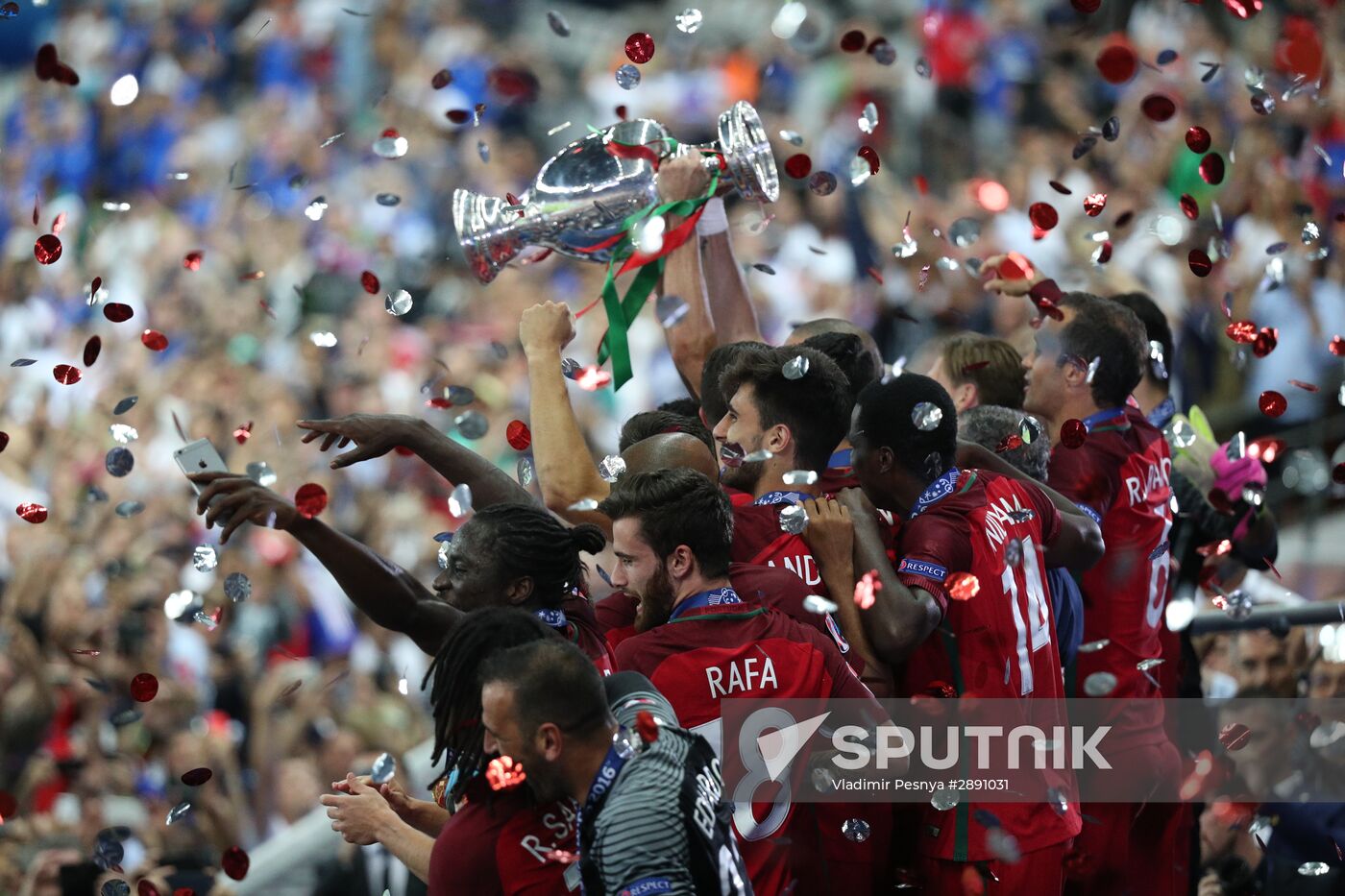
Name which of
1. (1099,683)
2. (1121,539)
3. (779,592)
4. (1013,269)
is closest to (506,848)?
(779,592)

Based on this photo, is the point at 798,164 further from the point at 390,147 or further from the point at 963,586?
the point at 963,586

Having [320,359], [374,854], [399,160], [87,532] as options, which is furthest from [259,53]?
[374,854]

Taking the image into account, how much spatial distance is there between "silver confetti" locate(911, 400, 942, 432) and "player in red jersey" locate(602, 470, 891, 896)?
1.79ft

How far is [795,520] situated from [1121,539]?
1201 mm

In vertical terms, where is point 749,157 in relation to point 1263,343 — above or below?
above

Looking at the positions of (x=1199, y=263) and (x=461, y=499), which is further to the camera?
(x=1199, y=263)

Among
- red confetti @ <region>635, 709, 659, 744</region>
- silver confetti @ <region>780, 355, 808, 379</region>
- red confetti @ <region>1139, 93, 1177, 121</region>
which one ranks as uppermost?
red confetti @ <region>1139, 93, 1177, 121</region>

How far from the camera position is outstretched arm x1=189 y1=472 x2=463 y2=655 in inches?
119

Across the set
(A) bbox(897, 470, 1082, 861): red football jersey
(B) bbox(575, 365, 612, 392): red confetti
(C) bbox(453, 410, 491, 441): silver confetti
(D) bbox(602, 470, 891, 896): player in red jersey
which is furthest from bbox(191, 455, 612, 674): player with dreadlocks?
(B) bbox(575, 365, 612, 392): red confetti

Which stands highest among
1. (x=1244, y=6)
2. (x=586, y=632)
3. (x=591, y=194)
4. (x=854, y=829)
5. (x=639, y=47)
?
(x=1244, y=6)

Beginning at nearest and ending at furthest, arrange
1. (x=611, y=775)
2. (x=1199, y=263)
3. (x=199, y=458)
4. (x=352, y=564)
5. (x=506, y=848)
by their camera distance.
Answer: (x=611, y=775)
(x=506, y=848)
(x=199, y=458)
(x=352, y=564)
(x=1199, y=263)

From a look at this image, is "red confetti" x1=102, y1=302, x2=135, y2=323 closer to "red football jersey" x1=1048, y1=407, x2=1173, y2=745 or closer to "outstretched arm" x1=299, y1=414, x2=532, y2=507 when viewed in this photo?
"outstretched arm" x1=299, y1=414, x2=532, y2=507

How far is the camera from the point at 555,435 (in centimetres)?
389

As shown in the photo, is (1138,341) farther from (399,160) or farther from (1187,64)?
(399,160)
